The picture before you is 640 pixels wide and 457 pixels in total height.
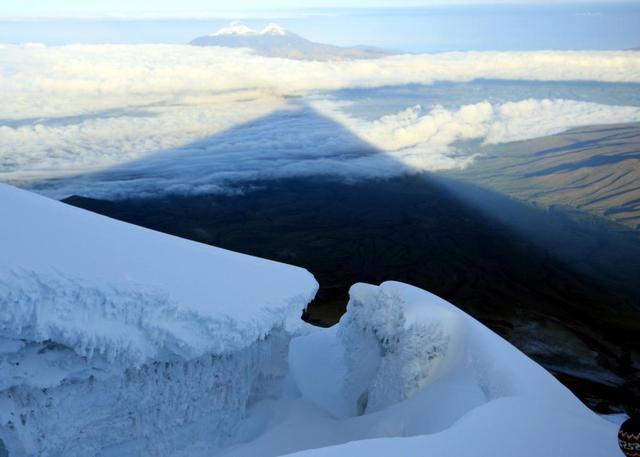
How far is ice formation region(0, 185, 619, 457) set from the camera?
34.1ft

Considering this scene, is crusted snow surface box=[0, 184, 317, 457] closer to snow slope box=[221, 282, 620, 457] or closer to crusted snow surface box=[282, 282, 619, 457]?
snow slope box=[221, 282, 620, 457]

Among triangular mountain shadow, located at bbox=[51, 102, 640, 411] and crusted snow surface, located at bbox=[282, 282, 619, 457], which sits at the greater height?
crusted snow surface, located at bbox=[282, 282, 619, 457]

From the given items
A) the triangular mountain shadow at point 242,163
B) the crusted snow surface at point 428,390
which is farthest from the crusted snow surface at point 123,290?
the triangular mountain shadow at point 242,163

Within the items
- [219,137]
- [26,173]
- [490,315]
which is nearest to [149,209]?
Answer: [26,173]

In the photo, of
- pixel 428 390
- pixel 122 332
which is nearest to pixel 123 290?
pixel 122 332

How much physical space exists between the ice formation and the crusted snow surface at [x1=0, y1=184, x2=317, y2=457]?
27 mm

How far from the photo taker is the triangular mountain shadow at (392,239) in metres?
64.1

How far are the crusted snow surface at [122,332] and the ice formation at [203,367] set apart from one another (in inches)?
1.1

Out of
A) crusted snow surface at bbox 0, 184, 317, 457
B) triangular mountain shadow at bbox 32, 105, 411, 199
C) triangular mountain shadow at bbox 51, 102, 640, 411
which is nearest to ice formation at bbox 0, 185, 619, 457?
crusted snow surface at bbox 0, 184, 317, 457

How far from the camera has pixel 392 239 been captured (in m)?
107

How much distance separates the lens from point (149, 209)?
124m

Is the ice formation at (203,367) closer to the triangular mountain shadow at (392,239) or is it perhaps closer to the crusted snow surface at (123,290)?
the crusted snow surface at (123,290)

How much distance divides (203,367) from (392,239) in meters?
95.3

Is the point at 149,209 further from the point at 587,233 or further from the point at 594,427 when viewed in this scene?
the point at 594,427
